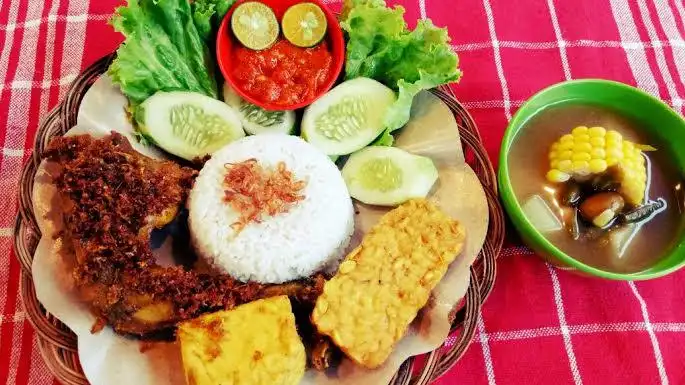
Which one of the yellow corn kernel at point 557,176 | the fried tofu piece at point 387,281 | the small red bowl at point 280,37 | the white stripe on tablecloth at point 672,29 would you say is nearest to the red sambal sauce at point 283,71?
the small red bowl at point 280,37

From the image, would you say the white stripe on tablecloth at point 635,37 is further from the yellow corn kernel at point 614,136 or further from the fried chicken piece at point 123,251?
the fried chicken piece at point 123,251

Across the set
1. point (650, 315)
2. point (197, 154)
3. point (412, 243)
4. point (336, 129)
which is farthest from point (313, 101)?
point (650, 315)

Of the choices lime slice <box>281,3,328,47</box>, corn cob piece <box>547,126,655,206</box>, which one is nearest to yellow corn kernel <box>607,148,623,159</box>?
corn cob piece <box>547,126,655,206</box>

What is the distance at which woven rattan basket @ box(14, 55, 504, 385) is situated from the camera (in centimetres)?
277

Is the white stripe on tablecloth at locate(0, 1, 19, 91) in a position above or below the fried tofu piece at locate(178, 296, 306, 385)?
above

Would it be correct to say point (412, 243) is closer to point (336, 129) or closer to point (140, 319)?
point (336, 129)

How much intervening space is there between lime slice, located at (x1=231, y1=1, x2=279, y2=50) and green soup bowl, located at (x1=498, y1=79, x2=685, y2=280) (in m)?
1.35

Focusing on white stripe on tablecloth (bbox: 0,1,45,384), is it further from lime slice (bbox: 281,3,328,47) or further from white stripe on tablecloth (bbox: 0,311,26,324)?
lime slice (bbox: 281,3,328,47)

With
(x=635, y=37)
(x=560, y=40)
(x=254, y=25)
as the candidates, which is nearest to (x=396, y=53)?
(x=254, y=25)

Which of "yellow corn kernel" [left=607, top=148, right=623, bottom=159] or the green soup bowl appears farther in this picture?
"yellow corn kernel" [left=607, top=148, right=623, bottom=159]

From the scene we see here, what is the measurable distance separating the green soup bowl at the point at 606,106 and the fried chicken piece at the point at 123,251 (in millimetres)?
1041

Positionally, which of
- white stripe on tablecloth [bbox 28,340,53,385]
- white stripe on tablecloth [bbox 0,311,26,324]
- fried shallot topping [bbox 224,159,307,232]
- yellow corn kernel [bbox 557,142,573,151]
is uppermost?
fried shallot topping [bbox 224,159,307,232]

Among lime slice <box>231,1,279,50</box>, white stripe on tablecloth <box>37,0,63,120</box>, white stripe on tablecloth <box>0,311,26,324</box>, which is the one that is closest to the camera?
white stripe on tablecloth <box>0,311,26,324</box>

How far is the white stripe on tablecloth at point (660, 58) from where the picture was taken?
396cm
